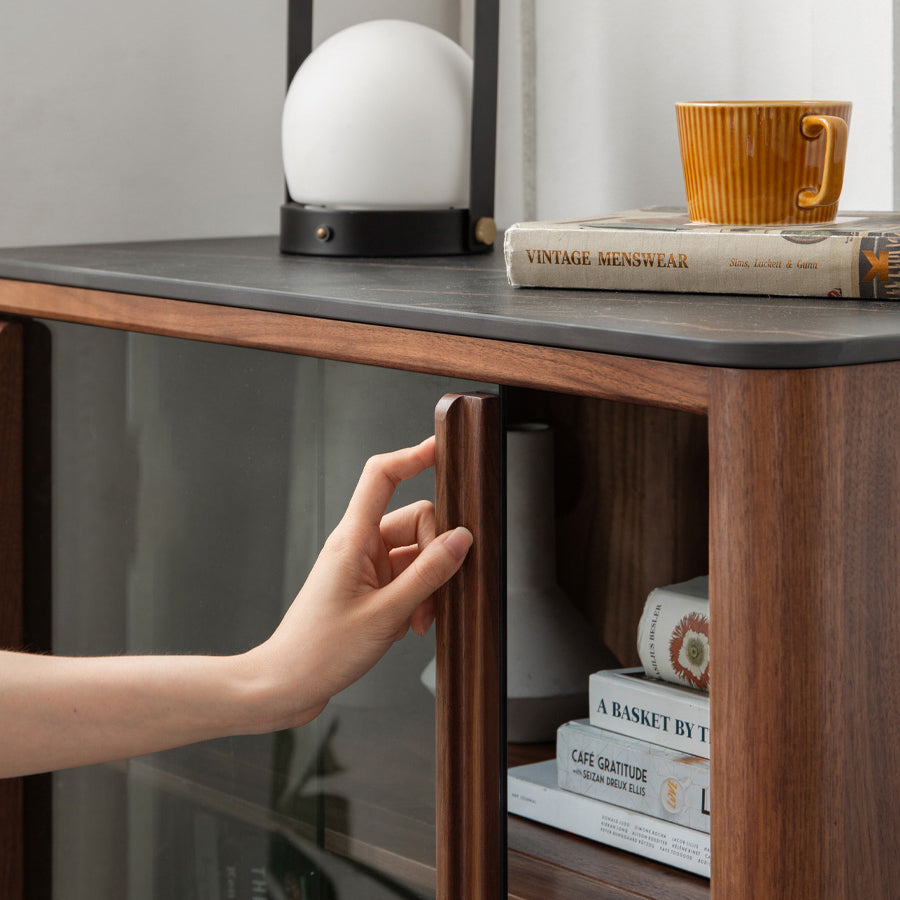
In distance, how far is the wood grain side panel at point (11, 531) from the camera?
102cm

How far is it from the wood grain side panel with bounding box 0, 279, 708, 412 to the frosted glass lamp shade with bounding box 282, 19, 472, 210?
0.23 metres

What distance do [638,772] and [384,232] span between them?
0.47 meters

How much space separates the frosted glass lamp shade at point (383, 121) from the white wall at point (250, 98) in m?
0.23

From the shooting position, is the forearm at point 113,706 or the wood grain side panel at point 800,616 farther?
the forearm at point 113,706

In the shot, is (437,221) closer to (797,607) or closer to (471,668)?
(471,668)

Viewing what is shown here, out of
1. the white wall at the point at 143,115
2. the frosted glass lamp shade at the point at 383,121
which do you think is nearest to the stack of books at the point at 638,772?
the frosted glass lamp shade at the point at 383,121

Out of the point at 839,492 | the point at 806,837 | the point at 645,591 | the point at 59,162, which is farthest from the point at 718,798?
the point at 59,162

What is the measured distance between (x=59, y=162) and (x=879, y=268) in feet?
2.80

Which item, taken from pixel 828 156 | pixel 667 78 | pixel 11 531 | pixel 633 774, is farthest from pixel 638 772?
pixel 667 78

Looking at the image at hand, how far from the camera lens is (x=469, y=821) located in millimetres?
698

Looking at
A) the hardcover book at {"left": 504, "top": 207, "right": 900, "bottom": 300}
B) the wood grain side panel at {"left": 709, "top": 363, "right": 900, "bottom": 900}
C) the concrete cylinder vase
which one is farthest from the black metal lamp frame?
the wood grain side panel at {"left": 709, "top": 363, "right": 900, "bottom": 900}

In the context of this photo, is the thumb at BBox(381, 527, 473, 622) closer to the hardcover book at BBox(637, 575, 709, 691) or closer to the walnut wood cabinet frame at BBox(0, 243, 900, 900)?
the walnut wood cabinet frame at BBox(0, 243, 900, 900)

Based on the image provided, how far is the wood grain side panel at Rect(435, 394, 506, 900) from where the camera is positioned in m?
0.67

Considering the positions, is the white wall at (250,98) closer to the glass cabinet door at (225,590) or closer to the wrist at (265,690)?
the glass cabinet door at (225,590)
